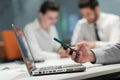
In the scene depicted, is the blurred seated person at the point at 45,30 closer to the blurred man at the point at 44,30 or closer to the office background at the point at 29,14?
the blurred man at the point at 44,30

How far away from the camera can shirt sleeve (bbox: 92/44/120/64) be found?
56.5 inches

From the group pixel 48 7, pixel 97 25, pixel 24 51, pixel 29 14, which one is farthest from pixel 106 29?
pixel 29 14

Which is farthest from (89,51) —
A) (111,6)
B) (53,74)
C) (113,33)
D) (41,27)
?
(111,6)

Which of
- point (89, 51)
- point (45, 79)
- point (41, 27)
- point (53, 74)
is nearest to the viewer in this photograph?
point (45, 79)

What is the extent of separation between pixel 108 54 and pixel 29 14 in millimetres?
3882

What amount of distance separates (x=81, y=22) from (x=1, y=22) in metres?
2.21

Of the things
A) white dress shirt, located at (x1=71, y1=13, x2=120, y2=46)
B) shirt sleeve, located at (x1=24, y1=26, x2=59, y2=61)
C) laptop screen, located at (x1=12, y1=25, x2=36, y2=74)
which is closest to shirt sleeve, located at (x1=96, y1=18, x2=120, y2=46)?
white dress shirt, located at (x1=71, y1=13, x2=120, y2=46)

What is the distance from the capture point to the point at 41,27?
3494mm

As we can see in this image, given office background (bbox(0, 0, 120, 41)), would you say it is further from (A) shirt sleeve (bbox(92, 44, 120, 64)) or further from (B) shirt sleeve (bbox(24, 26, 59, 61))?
(A) shirt sleeve (bbox(92, 44, 120, 64))

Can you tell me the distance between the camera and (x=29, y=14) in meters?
5.20

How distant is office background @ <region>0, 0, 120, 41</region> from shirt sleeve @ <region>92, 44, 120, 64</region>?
3.54m

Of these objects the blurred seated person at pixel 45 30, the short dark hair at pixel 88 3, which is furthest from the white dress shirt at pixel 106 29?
the blurred seated person at pixel 45 30

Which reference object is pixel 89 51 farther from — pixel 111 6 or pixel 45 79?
pixel 111 6

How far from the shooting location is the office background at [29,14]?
505cm
